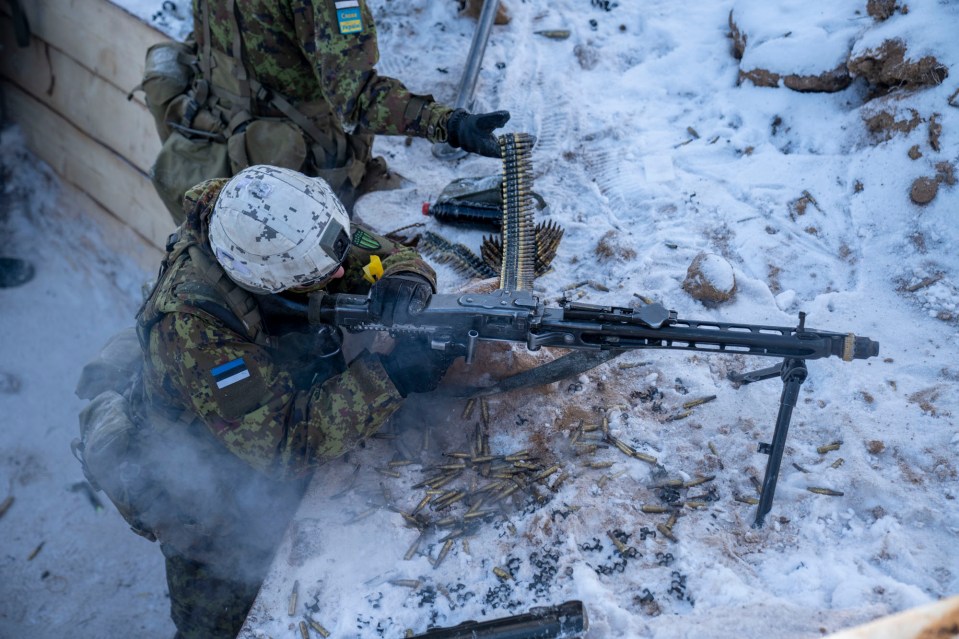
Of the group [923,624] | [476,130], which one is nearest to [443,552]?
[923,624]

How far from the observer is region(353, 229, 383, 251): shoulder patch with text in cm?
459

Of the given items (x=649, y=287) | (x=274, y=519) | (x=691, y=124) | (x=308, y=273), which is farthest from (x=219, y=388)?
(x=691, y=124)

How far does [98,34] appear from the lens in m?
8.28

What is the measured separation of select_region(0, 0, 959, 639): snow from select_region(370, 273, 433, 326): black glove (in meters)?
0.78

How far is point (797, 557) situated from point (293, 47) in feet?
14.3

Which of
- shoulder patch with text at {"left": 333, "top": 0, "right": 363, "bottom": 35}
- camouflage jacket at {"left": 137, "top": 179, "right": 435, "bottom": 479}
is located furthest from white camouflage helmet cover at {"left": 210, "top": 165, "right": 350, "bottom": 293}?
shoulder patch with text at {"left": 333, "top": 0, "right": 363, "bottom": 35}

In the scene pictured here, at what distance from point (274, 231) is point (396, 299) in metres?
0.67

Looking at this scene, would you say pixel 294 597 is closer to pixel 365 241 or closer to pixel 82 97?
pixel 365 241

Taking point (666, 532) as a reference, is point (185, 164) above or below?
above

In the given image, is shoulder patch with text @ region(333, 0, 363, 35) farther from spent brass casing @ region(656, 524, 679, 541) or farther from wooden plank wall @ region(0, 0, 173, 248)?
spent brass casing @ region(656, 524, 679, 541)

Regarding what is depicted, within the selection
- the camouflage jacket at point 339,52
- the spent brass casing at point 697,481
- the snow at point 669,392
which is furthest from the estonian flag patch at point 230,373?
the spent brass casing at point 697,481

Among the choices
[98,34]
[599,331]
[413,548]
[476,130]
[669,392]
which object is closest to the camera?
[599,331]

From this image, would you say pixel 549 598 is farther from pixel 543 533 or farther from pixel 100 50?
pixel 100 50

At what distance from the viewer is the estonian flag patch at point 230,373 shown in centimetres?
399
